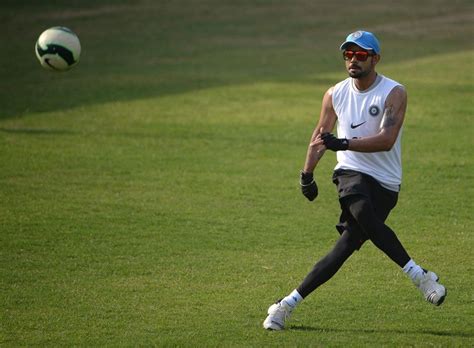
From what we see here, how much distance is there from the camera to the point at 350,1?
3853 cm

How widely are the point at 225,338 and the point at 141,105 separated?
12665mm

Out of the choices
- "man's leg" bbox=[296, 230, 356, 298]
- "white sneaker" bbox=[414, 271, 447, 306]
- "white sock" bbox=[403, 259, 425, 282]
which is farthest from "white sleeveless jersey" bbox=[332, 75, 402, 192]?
"white sneaker" bbox=[414, 271, 447, 306]

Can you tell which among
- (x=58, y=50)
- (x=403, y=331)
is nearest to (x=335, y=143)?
(x=403, y=331)

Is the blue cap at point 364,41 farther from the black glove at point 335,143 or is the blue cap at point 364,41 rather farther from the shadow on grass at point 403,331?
the shadow on grass at point 403,331

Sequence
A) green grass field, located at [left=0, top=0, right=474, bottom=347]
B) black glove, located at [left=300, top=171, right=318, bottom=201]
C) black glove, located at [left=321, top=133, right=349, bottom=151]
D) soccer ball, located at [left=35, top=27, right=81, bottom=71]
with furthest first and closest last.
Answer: soccer ball, located at [left=35, top=27, right=81, bottom=71] → green grass field, located at [left=0, top=0, right=474, bottom=347] → black glove, located at [left=300, top=171, right=318, bottom=201] → black glove, located at [left=321, top=133, right=349, bottom=151]

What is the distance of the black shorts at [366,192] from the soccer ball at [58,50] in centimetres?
652

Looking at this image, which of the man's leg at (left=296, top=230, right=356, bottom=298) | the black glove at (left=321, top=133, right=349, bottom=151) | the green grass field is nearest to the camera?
the black glove at (left=321, top=133, right=349, bottom=151)

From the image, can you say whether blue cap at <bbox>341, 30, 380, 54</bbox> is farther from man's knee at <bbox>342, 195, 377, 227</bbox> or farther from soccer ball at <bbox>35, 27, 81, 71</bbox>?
soccer ball at <bbox>35, 27, 81, 71</bbox>

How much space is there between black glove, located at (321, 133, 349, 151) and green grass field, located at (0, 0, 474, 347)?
1.55m

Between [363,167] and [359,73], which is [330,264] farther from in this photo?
[359,73]

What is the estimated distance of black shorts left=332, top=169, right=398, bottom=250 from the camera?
8367 millimetres

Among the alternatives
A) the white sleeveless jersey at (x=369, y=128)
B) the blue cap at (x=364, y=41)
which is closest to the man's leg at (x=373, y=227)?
the white sleeveless jersey at (x=369, y=128)

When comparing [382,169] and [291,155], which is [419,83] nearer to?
[291,155]

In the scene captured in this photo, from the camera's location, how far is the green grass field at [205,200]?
8.70m
